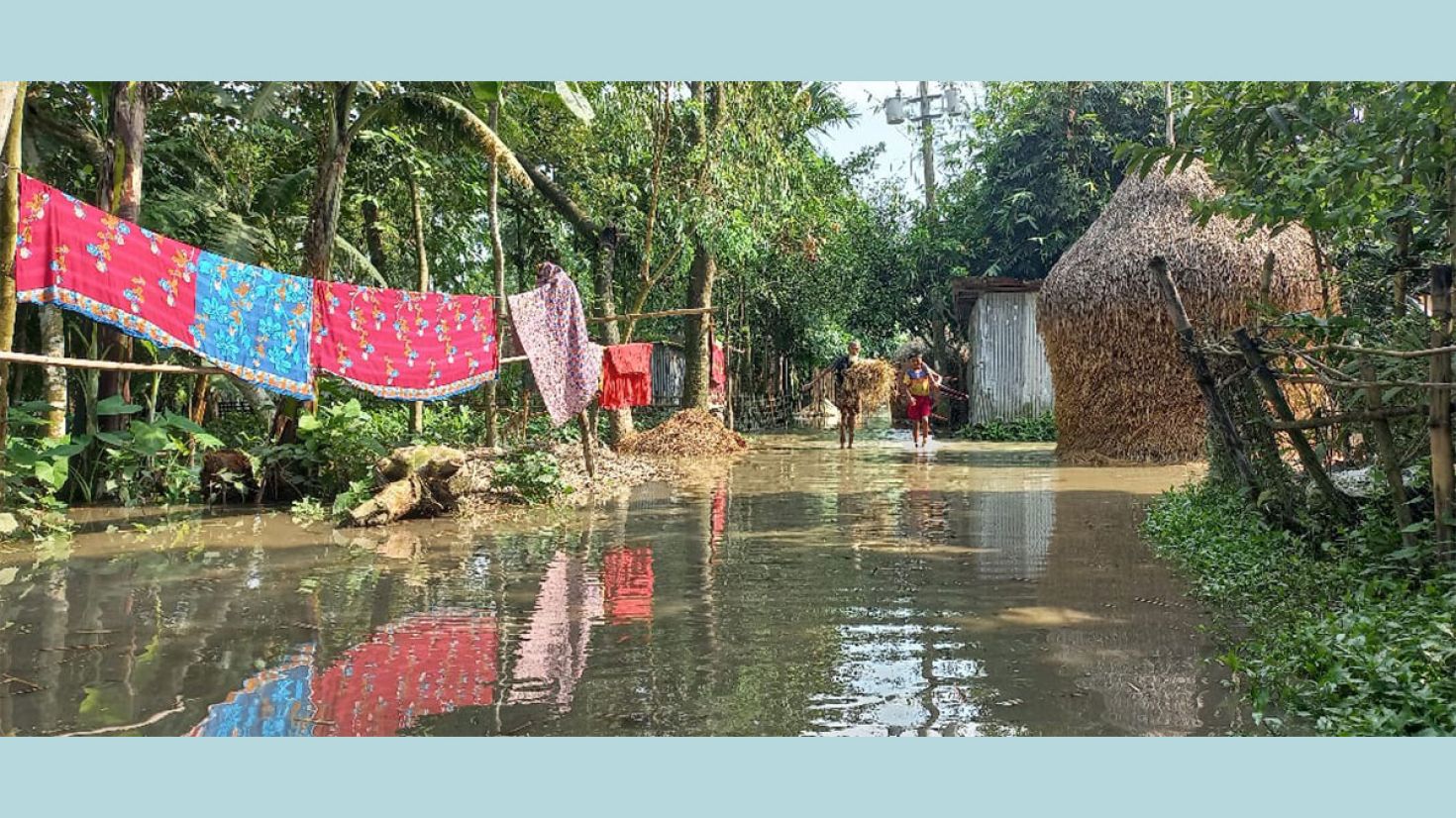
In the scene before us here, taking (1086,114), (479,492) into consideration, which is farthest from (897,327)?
(479,492)

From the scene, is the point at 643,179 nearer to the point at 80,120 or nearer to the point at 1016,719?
the point at 80,120

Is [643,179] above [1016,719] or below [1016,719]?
above

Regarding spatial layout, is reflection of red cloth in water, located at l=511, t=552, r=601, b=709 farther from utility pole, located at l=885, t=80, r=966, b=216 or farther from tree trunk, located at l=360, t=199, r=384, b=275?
utility pole, located at l=885, t=80, r=966, b=216

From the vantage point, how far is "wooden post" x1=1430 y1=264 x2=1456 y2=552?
4.86 meters

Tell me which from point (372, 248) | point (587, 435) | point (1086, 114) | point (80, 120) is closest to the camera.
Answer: point (80, 120)

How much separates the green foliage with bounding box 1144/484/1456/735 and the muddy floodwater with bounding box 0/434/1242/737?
22 cm

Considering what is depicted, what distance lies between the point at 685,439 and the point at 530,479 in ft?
19.3

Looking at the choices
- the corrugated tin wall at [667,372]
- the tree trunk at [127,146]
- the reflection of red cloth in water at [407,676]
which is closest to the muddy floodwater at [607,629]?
the reflection of red cloth in water at [407,676]

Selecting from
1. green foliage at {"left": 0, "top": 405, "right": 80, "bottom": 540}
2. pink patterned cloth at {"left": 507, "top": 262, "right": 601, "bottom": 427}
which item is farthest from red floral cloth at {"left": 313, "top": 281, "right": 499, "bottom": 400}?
green foliage at {"left": 0, "top": 405, "right": 80, "bottom": 540}

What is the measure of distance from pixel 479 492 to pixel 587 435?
6.88ft

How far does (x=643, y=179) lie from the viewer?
16281mm

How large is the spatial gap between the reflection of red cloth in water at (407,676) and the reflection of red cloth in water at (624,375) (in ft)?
30.1

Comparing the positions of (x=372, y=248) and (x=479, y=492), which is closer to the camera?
(x=479, y=492)

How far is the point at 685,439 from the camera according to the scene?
15617 mm
